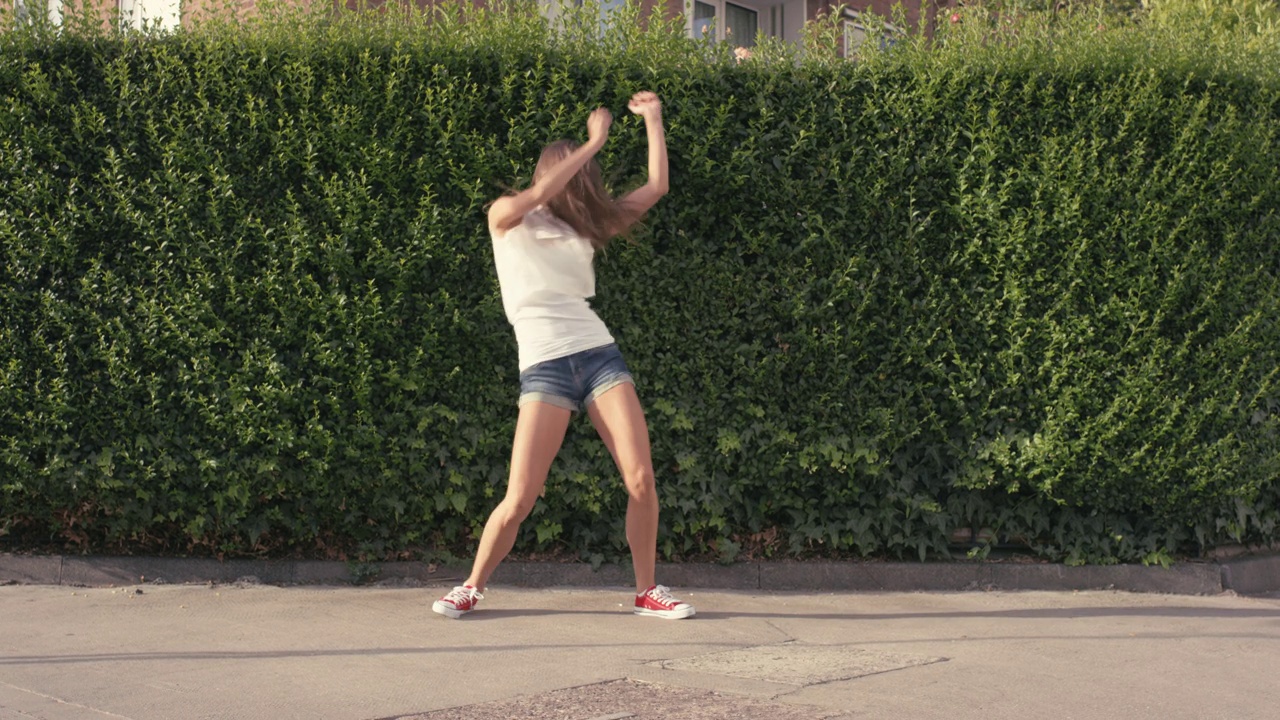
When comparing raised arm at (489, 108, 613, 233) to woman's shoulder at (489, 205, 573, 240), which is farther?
woman's shoulder at (489, 205, 573, 240)

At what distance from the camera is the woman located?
5500 mm

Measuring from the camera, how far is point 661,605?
19.1 feet

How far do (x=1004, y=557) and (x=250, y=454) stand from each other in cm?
391

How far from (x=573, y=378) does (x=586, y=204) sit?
2.40 feet

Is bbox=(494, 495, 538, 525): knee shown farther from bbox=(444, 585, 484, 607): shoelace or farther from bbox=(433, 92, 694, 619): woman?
bbox=(444, 585, 484, 607): shoelace

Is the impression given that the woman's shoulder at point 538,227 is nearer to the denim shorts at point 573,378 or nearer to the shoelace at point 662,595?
the denim shorts at point 573,378

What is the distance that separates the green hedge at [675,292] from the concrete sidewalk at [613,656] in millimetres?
520

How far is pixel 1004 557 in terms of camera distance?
7164mm

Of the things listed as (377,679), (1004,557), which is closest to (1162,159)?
(1004,557)

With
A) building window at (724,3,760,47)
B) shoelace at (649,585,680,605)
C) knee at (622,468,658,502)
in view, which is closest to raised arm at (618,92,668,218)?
knee at (622,468,658,502)

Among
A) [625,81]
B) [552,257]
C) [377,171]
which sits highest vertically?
[625,81]

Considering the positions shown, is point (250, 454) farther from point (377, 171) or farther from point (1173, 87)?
point (1173, 87)

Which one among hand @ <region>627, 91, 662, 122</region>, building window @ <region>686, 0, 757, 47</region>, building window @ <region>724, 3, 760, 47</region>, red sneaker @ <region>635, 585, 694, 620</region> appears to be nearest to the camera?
hand @ <region>627, 91, 662, 122</region>

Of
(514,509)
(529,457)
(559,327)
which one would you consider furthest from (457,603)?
(559,327)
